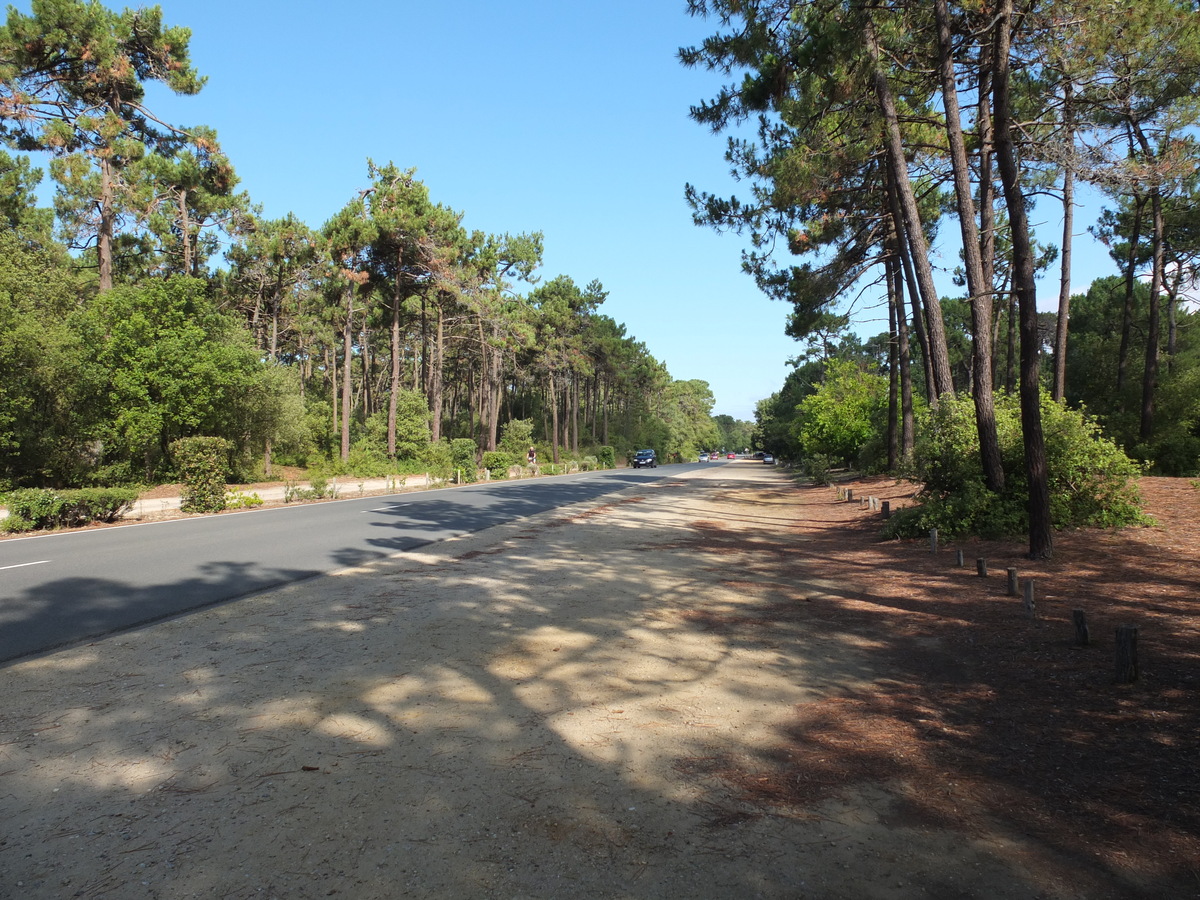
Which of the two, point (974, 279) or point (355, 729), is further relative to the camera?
point (974, 279)

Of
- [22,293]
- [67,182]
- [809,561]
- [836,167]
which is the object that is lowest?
[809,561]

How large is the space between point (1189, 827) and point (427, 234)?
38975 millimetres

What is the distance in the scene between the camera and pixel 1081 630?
19.9ft

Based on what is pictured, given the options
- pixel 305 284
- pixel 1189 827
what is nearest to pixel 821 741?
pixel 1189 827

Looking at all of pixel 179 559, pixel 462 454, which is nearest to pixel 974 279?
pixel 179 559

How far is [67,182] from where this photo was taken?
24625 millimetres

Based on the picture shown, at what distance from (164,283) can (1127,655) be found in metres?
29.4

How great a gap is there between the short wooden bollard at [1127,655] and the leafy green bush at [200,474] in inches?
803

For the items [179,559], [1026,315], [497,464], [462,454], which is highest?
[1026,315]

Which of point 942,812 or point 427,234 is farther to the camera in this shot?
point 427,234

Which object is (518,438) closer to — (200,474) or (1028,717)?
(200,474)

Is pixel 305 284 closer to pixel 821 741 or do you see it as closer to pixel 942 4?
pixel 942 4

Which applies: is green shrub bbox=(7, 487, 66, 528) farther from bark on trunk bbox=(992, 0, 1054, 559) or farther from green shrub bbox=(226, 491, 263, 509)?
bark on trunk bbox=(992, 0, 1054, 559)

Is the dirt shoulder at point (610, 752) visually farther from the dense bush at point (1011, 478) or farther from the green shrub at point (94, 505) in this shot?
the green shrub at point (94, 505)
